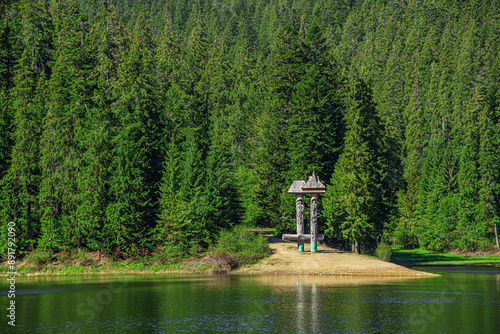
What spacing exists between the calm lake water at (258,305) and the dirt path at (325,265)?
2.90m

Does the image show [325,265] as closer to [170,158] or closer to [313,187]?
[313,187]

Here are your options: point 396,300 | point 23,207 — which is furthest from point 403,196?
point 23,207

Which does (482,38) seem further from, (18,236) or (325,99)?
(18,236)

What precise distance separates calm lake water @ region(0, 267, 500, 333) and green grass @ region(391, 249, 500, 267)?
1780cm

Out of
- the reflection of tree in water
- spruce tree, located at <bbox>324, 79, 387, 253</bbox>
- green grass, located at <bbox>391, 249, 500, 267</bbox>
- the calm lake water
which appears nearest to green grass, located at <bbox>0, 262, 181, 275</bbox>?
the calm lake water

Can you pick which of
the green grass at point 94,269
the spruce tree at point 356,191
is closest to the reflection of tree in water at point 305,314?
the spruce tree at point 356,191

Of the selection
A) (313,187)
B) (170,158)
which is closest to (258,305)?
(313,187)

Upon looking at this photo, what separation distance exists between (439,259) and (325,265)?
89.1ft

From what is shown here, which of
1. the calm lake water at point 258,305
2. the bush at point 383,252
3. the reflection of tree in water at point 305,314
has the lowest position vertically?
the calm lake water at point 258,305

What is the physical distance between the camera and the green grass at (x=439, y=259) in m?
63.5

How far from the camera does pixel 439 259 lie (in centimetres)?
6869

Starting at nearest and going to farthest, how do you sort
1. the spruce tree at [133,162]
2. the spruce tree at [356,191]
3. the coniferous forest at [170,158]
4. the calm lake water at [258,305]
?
the calm lake water at [258,305] < the spruce tree at [133,162] < the coniferous forest at [170,158] < the spruce tree at [356,191]

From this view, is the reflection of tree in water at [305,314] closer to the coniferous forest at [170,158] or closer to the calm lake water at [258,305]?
the calm lake water at [258,305]

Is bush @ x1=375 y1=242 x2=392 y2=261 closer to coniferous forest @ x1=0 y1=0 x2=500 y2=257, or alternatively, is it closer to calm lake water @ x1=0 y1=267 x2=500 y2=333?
coniferous forest @ x1=0 y1=0 x2=500 y2=257
